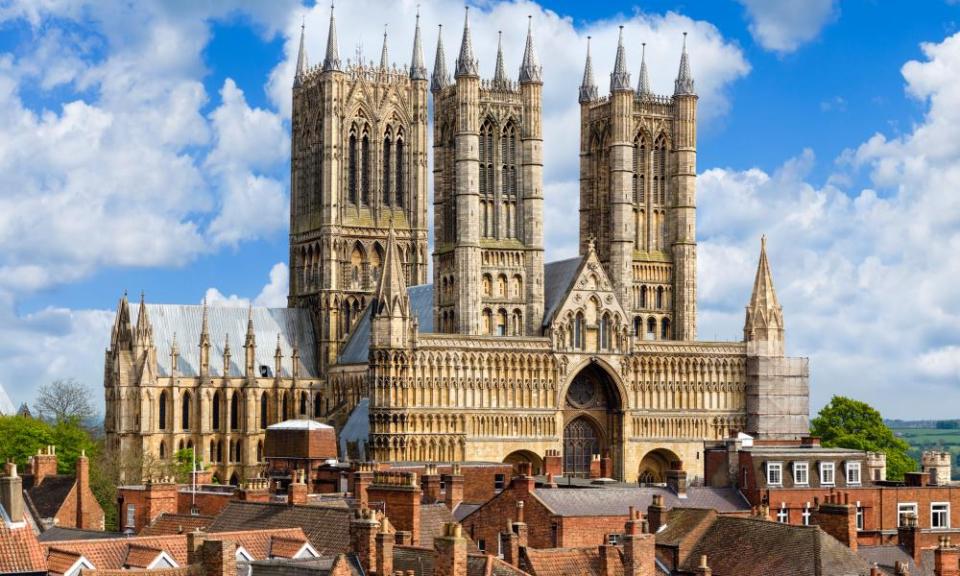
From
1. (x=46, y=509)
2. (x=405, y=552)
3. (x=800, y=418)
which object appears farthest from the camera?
(x=800, y=418)

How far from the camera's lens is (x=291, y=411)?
131500 mm

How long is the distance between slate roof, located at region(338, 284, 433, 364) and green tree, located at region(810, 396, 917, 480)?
27.1m

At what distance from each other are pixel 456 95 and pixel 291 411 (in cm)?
2593

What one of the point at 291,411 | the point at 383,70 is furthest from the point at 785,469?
the point at 383,70

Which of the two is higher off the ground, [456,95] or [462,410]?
[456,95]

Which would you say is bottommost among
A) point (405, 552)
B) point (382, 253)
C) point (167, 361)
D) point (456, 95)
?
point (405, 552)

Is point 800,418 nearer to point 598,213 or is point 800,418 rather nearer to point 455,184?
point 598,213

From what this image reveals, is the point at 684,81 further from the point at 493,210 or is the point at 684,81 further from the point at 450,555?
the point at 450,555

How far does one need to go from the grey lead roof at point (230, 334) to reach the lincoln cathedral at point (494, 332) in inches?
6.3

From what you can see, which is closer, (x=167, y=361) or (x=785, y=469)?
(x=785, y=469)

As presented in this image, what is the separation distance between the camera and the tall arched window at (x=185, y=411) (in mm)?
128125

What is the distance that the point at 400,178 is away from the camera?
142875mm

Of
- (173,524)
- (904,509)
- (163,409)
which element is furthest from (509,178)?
(173,524)

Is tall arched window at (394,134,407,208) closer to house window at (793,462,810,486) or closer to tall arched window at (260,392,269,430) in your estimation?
tall arched window at (260,392,269,430)
